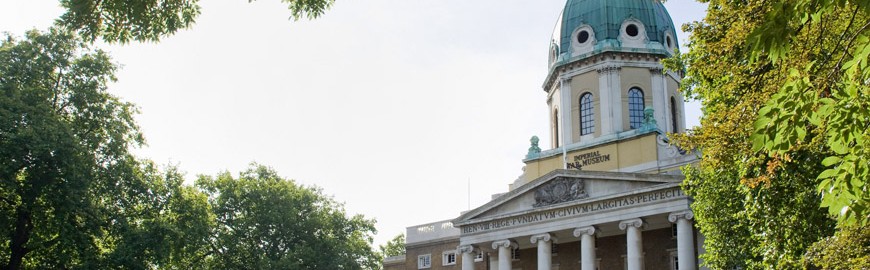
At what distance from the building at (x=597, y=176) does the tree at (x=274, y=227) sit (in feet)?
16.0

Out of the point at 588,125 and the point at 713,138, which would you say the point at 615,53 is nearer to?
the point at 588,125

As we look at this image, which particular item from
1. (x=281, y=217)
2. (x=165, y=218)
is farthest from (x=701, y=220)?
(x=281, y=217)

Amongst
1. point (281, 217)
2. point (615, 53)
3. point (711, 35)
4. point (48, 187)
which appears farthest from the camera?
point (281, 217)

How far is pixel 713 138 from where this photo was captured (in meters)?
20.6

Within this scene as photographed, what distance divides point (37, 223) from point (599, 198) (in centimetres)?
2388

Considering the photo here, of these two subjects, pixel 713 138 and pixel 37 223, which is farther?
pixel 37 223

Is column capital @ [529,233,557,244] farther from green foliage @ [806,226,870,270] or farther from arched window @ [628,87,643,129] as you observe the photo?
green foliage @ [806,226,870,270]

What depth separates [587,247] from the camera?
40688mm

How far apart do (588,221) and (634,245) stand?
2545 millimetres

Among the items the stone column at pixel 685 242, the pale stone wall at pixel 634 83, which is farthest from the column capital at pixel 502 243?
the pale stone wall at pixel 634 83

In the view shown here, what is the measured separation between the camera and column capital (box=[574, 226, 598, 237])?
1601 inches

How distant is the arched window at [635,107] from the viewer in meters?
47.7

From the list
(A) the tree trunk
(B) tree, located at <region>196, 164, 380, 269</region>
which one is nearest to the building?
(B) tree, located at <region>196, 164, 380, 269</region>

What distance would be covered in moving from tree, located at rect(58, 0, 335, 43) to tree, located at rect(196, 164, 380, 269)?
39598 millimetres
